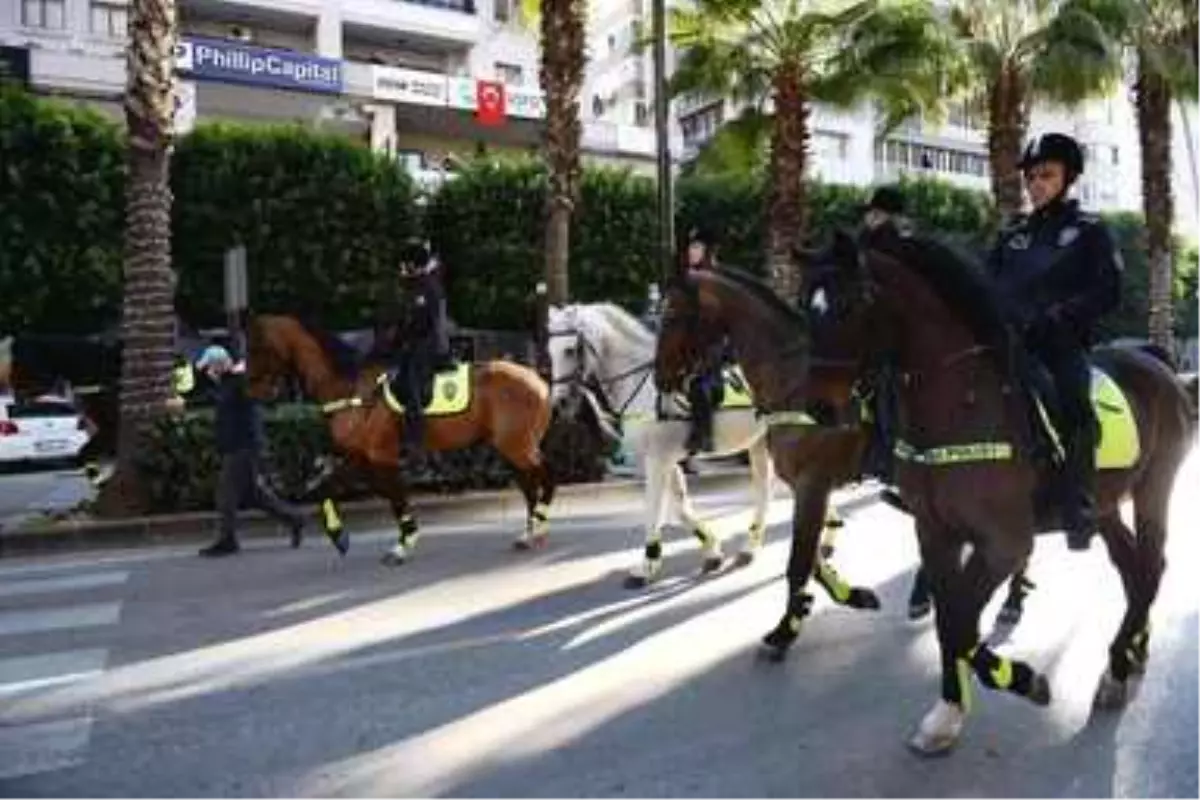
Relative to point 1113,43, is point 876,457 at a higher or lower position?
lower

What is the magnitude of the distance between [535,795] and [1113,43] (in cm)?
2041

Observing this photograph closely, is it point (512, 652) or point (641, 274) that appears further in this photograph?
point (641, 274)

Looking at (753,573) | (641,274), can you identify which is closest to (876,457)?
(753,573)

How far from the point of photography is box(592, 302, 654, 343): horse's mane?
11164 millimetres

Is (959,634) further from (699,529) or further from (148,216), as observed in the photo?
(148,216)

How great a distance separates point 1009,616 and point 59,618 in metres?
6.08

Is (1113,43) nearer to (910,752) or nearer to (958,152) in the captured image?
(910,752)

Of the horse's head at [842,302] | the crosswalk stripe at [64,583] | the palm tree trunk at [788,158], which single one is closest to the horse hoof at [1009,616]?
the horse's head at [842,302]

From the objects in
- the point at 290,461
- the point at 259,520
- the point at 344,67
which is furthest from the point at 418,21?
the point at 259,520

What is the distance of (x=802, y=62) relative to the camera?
68.7ft

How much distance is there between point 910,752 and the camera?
5.51 meters

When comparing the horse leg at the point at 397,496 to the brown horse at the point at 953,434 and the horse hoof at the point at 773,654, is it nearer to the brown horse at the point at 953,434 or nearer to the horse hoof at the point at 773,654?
the horse hoof at the point at 773,654

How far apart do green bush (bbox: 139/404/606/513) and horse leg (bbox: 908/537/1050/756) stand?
867 centimetres

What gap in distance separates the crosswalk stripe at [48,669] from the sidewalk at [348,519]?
213 inches
